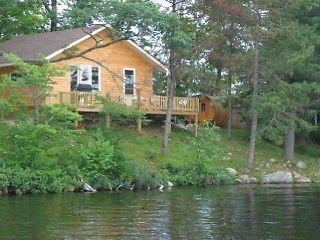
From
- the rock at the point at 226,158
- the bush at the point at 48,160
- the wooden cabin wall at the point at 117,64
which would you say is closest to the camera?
the bush at the point at 48,160

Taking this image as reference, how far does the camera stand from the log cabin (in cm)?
3544

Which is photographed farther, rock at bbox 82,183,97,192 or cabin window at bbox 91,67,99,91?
cabin window at bbox 91,67,99,91

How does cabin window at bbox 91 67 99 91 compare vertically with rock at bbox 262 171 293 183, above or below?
above

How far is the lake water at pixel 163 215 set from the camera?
50.4ft

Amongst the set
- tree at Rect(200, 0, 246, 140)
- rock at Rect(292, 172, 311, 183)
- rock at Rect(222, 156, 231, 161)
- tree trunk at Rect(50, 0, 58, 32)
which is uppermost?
tree trunk at Rect(50, 0, 58, 32)

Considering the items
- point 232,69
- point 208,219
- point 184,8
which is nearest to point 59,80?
point 184,8

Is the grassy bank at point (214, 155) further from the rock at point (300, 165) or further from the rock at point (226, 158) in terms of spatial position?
the rock at point (300, 165)

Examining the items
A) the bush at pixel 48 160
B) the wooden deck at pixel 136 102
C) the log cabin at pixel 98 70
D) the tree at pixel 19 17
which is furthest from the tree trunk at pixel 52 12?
the bush at pixel 48 160

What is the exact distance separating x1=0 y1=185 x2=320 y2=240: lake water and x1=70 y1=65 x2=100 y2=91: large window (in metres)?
11.7

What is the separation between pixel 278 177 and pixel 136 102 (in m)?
9.12

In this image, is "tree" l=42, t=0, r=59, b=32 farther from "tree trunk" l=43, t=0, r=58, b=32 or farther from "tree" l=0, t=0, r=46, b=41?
"tree" l=0, t=0, r=46, b=41

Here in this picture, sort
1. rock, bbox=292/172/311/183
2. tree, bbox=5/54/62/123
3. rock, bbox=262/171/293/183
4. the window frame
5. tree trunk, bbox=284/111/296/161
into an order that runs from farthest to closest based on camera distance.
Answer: the window frame < tree trunk, bbox=284/111/296/161 < rock, bbox=292/172/311/183 < rock, bbox=262/171/293/183 < tree, bbox=5/54/62/123

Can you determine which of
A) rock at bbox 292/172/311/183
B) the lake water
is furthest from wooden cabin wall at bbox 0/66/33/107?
rock at bbox 292/172/311/183

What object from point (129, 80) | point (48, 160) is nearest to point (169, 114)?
point (129, 80)
